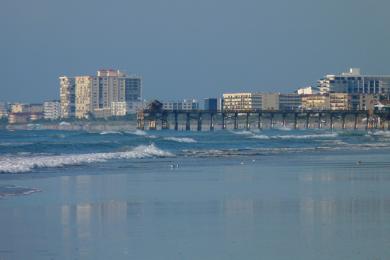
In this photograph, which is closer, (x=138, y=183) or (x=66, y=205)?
(x=66, y=205)

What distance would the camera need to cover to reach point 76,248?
41.9 ft

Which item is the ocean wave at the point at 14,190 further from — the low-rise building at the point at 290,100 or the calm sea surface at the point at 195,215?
the low-rise building at the point at 290,100

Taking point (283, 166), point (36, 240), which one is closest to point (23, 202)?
point (36, 240)

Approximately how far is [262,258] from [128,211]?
Result: 5361 millimetres

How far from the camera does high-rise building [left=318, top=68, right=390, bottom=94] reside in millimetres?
181750

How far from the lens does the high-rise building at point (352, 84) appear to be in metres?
182

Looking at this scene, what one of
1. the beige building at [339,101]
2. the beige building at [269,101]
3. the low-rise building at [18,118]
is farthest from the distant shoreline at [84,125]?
the beige building at [339,101]

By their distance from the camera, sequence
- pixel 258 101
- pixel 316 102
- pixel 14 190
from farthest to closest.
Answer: pixel 258 101 < pixel 316 102 < pixel 14 190

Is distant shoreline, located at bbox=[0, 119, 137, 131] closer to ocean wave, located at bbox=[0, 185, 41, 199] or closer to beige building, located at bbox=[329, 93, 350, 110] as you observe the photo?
beige building, located at bbox=[329, 93, 350, 110]

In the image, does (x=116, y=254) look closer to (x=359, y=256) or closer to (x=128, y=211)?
(x=359, y=256)

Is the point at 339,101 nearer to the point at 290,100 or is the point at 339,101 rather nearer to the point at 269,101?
the point at 290,100

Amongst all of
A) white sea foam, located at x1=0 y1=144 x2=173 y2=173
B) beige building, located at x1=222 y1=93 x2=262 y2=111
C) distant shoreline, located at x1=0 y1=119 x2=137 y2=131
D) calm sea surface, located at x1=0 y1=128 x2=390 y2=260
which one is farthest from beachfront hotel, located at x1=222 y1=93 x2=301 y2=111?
calm sea surface, located at x1=0 y1=128 x2=390 y2=260

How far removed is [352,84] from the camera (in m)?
184

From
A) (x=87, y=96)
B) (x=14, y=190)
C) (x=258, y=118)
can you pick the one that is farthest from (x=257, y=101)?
(x=14, y=190)
